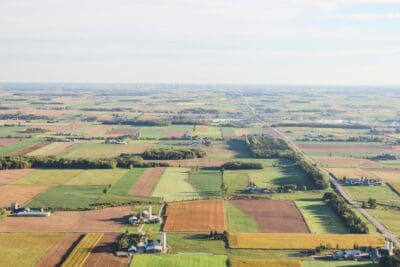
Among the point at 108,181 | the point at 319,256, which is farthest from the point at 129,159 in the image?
the point at 319,256

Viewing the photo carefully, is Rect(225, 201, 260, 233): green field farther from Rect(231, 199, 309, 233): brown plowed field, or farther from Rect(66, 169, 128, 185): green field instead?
Rect(66, 169, 128, 185): green field

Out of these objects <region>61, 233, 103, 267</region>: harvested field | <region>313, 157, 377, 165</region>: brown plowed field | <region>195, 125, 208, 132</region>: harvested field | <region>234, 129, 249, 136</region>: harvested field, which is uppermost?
<region>195, 125, 208, 132</region>: harvested field

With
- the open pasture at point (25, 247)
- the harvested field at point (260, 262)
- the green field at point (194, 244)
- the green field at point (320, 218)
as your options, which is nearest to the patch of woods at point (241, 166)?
the green field at point (320, 218)

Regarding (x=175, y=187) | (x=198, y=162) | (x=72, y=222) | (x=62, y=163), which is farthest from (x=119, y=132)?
(x=72, y=222)

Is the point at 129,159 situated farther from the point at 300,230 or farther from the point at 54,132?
the point at 54,132

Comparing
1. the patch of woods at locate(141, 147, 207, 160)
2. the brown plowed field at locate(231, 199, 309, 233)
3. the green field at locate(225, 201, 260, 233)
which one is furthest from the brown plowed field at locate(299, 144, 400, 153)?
the green field at locate(225, 201, 260, 233)

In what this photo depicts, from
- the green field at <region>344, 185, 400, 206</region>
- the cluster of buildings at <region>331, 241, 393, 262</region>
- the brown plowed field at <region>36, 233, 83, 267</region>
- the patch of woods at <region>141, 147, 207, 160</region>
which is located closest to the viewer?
the brown plowed field at <region>36, 233, 83, 267</region>

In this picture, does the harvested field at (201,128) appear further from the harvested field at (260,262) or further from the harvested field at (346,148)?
the harvested field at (260,262)
